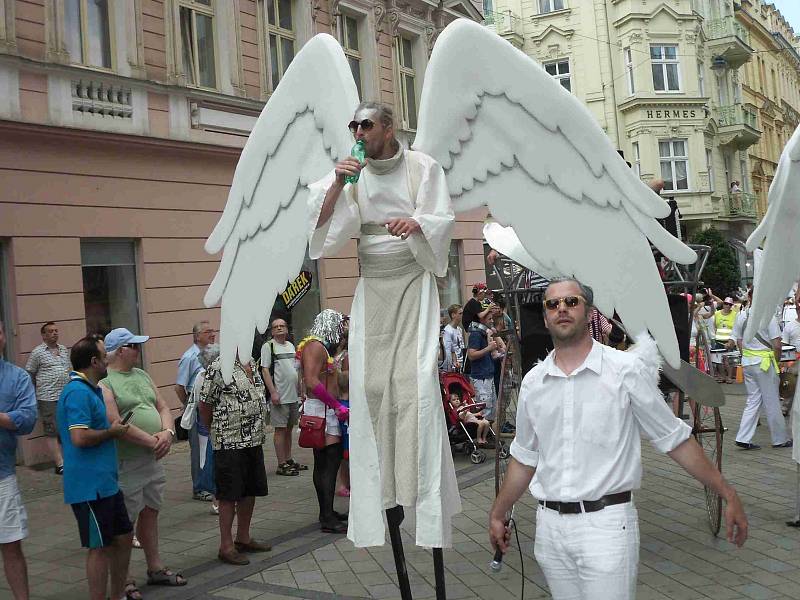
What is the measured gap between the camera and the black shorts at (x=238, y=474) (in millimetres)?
5578

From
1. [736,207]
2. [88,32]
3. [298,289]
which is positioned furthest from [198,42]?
[736,207]

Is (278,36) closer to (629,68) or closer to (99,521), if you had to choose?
(99,521)

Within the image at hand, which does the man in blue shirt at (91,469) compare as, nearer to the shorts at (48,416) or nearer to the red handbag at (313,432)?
the red handbag at (313,432)

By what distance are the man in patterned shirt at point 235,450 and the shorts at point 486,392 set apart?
445cm

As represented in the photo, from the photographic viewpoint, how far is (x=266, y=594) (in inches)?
188

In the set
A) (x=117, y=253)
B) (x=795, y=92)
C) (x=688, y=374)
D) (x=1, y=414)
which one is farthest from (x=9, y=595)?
(x=795, y=92)

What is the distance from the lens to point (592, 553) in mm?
2643

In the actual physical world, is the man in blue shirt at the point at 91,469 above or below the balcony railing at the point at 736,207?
below

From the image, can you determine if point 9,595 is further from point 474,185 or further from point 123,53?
point 123,53

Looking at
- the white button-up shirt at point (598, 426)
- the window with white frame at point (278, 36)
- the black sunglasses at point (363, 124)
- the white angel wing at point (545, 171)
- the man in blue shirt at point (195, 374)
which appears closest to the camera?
the white button-up shirt at point (598, 426)

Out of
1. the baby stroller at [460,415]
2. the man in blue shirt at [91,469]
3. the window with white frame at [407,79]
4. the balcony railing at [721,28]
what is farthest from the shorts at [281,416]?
the balcony railing at [721,28]

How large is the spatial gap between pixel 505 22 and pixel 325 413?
29431 millimetres

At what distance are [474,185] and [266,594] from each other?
261cm

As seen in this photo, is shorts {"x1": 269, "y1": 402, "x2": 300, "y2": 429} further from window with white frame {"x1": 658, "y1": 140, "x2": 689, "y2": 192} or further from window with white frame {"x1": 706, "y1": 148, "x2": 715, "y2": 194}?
window with white frame {"x1": 706, "y1": 148, "x2": 715, "y2": 194}
